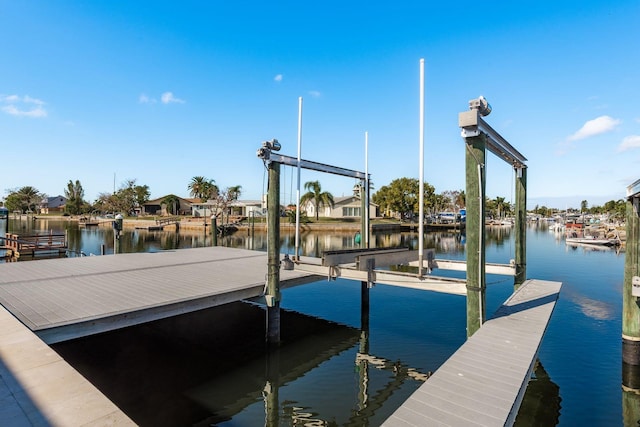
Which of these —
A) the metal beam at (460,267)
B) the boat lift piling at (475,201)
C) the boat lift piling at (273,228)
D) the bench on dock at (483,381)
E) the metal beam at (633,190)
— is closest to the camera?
the bench on dock at (483,381)

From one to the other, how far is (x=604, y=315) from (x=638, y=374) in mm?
6876

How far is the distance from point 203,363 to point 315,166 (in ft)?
22.1

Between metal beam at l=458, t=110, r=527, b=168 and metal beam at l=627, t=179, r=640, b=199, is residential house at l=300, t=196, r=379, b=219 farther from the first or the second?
metal beam at l=627, t=179, r=640, b=199

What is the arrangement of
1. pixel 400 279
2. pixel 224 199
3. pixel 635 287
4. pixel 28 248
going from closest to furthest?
pixel 635 287 < pixel 400 279 < pixel 28 248 < pixel 224 199

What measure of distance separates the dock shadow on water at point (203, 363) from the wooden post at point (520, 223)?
222 inches

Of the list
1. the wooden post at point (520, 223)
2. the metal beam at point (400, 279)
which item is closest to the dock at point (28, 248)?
the metal beam at point (400, 279)

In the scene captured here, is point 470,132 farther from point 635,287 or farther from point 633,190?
point 635,287

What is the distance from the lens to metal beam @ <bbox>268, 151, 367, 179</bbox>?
1034 centimetres

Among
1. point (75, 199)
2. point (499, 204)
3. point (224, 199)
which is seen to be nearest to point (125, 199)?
point (75, 199)

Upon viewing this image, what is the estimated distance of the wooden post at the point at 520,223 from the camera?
444 inches

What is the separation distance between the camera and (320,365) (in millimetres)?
9758

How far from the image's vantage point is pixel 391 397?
8.09 meters

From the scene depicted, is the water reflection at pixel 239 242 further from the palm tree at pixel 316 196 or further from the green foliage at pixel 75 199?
the green foliage at pixel 75 199

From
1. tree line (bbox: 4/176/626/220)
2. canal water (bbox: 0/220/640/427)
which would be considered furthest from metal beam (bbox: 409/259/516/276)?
tree line (bbox: 4/176/626/220)
